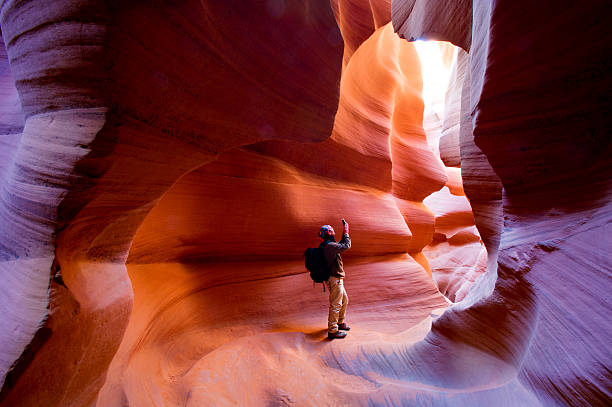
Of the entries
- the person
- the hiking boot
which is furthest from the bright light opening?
the hiking boot

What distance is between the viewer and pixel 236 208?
13.9 feet

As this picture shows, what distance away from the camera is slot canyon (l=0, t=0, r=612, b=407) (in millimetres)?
1629

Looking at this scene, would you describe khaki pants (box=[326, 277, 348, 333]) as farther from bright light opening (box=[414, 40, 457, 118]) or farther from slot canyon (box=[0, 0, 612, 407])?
bright light opening (box=[414, 40, 457, 118])

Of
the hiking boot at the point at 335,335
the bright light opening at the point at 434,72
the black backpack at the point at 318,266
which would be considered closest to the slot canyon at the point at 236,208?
the hiking boot at the point at 335,335

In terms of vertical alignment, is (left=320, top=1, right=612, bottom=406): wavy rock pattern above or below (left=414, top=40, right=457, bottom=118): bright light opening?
below

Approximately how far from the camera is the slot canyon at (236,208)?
1629mm

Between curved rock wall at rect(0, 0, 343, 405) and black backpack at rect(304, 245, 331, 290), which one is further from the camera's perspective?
black backpack at rect(304, 245, 331, 290)

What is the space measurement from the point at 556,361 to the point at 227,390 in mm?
A: 2612

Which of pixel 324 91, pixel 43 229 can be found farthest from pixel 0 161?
pixel 324 91

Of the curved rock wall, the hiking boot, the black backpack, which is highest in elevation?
the curved rock wall

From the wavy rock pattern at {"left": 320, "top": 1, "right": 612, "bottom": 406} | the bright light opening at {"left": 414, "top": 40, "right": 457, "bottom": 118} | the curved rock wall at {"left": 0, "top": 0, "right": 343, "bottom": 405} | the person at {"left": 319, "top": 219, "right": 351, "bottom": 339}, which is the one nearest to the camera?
the curved rock wall at {"left": 0, "top": 0, "right": 343, "bottom": 405}

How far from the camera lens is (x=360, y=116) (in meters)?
6.32

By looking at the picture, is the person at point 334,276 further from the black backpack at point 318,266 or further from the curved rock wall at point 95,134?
the curved rock wall at point 95,134

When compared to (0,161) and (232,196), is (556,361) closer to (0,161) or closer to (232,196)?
(232,196)
